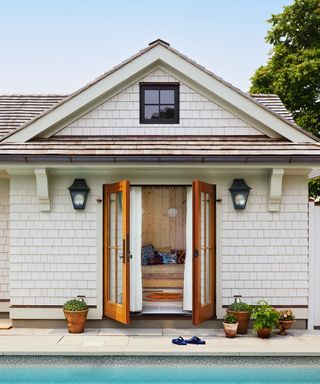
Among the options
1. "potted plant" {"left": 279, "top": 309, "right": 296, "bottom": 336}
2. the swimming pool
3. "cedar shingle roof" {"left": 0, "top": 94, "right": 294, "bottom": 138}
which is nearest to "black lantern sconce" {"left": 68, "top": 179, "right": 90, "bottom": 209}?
"cedar shingle roof" {"left": 0, "top": 94, "right": 294, "bottom": 138}

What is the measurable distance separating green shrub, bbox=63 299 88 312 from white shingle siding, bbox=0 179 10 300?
77.0 inches

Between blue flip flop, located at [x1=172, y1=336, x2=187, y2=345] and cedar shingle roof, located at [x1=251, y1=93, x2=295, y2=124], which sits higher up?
cedar shingle roof, located at [x1=251, y1=93, x2=295, y2=124]

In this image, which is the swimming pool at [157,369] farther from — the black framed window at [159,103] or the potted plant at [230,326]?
the black framed window at [159,103]

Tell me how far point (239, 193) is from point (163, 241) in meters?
7.37

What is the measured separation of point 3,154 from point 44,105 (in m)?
4.07

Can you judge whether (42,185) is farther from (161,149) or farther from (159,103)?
(159,103)

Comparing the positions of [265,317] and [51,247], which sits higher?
[51,247]

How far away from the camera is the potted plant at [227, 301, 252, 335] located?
30.9ft

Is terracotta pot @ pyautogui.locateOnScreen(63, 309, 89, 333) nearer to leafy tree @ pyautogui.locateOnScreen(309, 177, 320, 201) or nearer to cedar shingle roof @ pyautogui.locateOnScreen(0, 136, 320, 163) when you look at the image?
cedar shingle roof @ pyautogui.locateOnScreen(0, 136, 320, 163)

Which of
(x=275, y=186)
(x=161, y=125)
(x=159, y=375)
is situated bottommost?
(x=159, y=375)

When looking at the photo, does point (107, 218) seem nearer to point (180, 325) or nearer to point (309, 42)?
point (180, 325)

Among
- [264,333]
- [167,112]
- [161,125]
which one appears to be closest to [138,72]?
[167,112]

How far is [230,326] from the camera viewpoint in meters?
9.13

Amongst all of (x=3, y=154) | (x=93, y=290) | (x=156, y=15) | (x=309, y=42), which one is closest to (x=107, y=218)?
(x=93, y=290)
